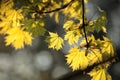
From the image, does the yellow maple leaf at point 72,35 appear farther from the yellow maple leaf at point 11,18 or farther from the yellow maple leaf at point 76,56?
the yellow maple leaf at point 11,18

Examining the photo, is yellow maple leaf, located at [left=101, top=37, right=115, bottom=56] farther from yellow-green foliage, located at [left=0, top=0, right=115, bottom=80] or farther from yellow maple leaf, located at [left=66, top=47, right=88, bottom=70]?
yellow maple leaf, located at [left=66, top=47, right=88, bottom=70]

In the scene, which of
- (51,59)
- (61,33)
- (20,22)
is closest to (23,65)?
(51,59)

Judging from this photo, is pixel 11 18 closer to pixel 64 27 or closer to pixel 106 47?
pixel 64 27

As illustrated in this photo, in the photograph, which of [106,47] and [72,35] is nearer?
[72,35]

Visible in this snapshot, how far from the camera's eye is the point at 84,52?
1768 mm

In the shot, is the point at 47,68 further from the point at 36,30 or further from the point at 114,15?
the point at 36,30

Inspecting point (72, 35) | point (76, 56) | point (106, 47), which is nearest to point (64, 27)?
point (72, 35)

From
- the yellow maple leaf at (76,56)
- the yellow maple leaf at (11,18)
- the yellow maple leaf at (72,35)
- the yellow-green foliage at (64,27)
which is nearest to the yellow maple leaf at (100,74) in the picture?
the yellow-green foliage at (64,27)

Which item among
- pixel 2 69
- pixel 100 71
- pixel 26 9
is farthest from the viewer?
pixel 2 69

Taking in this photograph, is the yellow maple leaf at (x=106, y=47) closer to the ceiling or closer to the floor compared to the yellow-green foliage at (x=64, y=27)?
closer to the floor

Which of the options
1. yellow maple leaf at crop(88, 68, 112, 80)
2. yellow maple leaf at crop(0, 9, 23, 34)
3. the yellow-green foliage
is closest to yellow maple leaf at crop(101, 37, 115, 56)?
the yellow-green foliage

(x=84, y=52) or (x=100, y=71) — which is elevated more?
(x=84, y=52)

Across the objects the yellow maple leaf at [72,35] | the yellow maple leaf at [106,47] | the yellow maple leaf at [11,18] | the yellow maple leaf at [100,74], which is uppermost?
the yellow maple leaf at [11,18]

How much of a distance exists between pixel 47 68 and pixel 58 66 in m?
0.17
